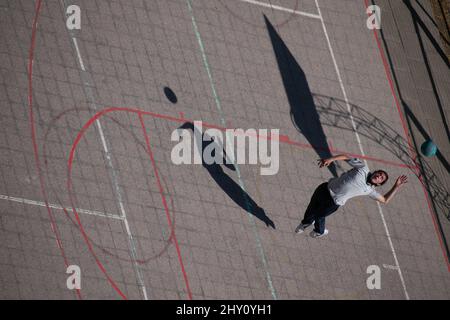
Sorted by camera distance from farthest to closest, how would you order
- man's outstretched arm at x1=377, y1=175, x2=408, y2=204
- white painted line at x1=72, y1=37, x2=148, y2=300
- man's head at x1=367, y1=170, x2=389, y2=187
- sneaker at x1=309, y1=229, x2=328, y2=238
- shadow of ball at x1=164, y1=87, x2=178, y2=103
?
shadow of ball at x1=164, y1=87, x2=178, y2=103
sneaker at x1=309, y1=229, x2=328, y2=238
white painted line at x1=72, y1=37, x2=148, y2=300
man's outstretched arm at x1=377, y1=175, x2=408, y2=204
man's head at x1=367, y1=170, x2=389, y2=187

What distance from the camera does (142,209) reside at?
570 inches

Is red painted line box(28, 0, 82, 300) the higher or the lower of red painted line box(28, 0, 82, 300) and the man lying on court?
the higher

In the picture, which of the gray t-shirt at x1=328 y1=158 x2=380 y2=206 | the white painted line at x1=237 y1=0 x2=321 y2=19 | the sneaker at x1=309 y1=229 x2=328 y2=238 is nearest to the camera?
the gray t-shirt at x1=328 y1=158 x2=380 y2=206

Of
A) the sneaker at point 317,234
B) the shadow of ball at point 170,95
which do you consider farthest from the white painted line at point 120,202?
the sneaker at point 317,234

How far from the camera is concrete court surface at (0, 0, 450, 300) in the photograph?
14023mm

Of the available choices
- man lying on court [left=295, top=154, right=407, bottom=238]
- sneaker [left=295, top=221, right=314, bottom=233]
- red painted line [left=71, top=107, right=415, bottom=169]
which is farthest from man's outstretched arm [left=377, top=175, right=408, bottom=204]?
red painted line [left=71, top=107, right=415, bottom=169]

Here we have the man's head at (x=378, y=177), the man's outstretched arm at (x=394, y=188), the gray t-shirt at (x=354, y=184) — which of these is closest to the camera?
the man's head at (x=378, y=177)

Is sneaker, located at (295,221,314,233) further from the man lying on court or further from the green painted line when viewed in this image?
the green painted line

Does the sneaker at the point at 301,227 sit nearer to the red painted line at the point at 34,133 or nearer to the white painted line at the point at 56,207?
the white painted line at the point at 56,207

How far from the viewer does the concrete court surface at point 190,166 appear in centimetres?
1402

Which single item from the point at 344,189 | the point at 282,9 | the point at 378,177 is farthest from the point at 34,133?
the point at 378,177

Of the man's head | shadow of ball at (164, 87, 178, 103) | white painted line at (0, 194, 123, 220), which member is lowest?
the man's head

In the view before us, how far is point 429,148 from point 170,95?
19.0ft

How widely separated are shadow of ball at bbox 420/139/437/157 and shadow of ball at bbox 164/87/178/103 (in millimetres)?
5546
